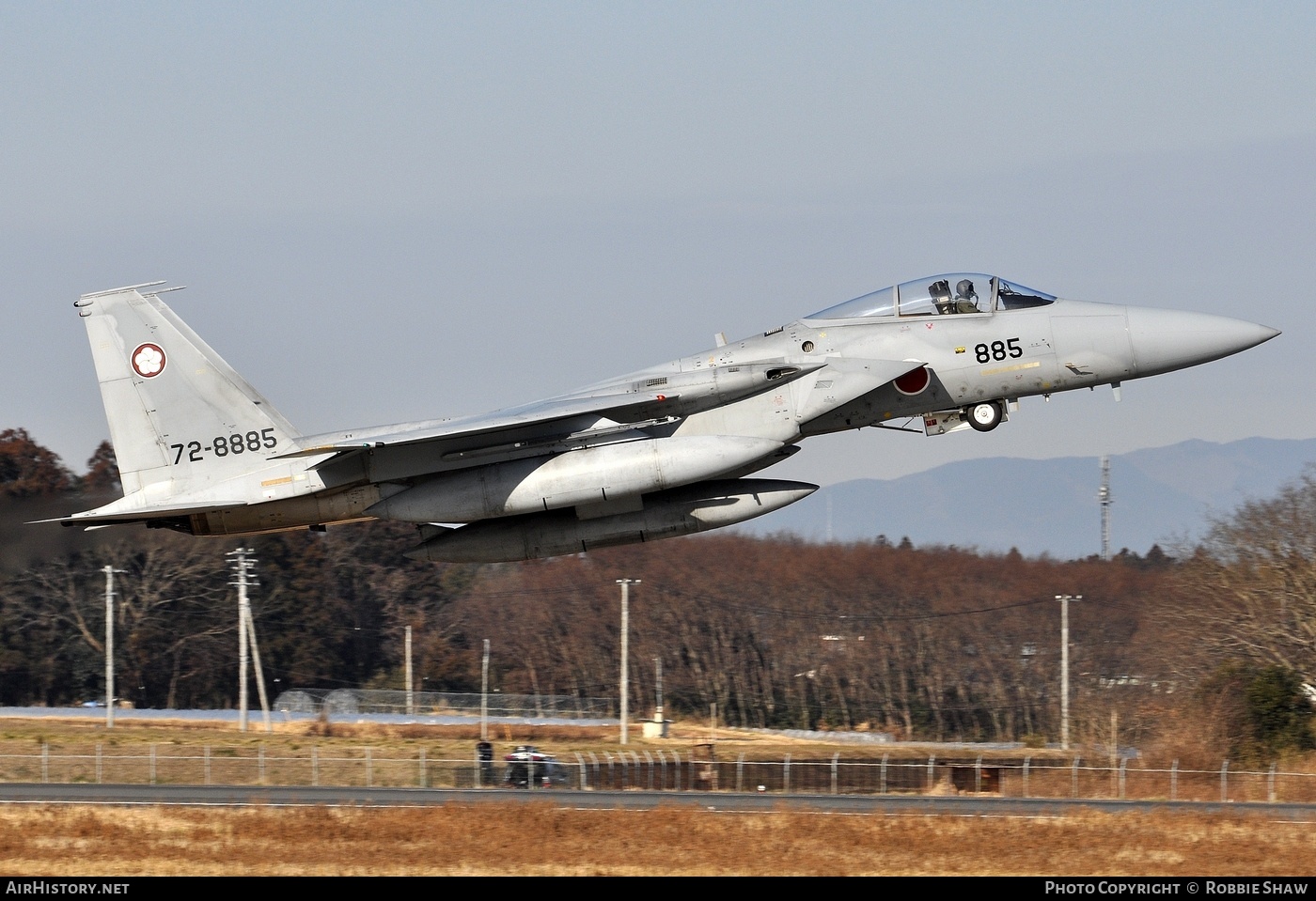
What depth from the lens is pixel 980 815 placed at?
77.4 feet

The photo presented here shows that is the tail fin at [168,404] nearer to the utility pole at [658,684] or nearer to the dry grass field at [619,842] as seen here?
the dry grass field at [619,842]

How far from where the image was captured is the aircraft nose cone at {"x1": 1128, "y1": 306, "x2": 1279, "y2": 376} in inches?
820

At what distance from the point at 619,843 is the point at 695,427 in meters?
5.53

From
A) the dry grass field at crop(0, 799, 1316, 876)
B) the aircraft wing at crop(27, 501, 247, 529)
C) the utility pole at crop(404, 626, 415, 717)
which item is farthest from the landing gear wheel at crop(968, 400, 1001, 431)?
the utility pole at crop(404, 626, 415, 717)

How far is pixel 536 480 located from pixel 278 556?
51715 mm

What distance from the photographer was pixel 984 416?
2111cm

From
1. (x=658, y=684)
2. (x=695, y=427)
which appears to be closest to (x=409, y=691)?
(x=658, y=684)

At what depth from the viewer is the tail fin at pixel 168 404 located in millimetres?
21984

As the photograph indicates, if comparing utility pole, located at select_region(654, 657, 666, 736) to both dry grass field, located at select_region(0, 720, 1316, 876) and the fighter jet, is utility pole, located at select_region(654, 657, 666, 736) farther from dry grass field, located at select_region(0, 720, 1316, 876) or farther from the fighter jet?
the fighter jet

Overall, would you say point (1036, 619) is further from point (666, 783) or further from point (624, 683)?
point (666, 783)

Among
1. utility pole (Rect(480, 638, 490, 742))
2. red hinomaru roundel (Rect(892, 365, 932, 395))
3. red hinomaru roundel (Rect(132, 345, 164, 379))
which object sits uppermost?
red hinomaru roundel (Rect(132, 345, 164, 379))

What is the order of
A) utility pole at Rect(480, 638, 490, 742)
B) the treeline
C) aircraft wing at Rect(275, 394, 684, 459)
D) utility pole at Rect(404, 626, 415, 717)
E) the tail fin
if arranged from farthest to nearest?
utility pole at Rect(404, 626, 415, 717)
utility pole at Rect(480, 638, 490, 742)
the treeline
the tail fin
aircraft wing at Rect(275, 394, 684, 459)

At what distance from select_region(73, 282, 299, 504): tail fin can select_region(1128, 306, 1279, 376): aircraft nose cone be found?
11760mm
